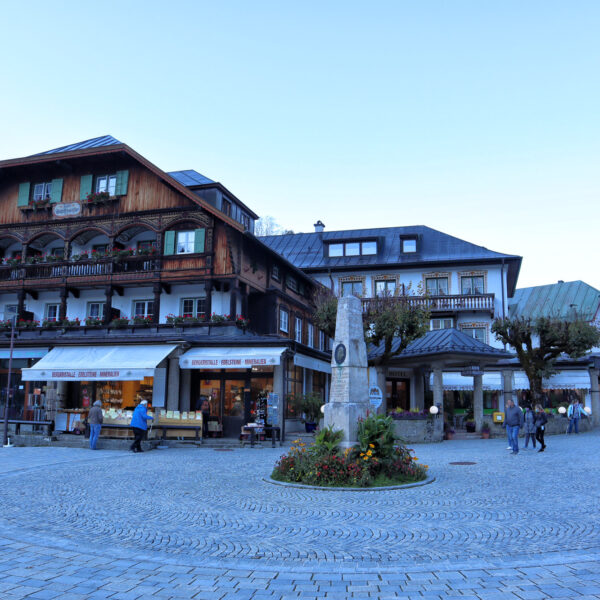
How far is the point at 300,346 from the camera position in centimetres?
2538

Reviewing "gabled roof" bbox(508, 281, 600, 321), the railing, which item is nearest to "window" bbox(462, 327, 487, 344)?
the railing

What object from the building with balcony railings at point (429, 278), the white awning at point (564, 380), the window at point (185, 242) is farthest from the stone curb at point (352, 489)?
the white awning at point (564, 380)

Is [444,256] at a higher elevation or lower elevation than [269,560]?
higher

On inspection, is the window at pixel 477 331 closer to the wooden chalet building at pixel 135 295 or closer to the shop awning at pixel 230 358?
the wooden chalet building at pixel 135 295

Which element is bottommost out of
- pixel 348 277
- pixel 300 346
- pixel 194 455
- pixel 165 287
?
pixel 194 455

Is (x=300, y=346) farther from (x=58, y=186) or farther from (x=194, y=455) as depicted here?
(x=58, y=186)

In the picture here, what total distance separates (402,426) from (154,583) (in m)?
17.7

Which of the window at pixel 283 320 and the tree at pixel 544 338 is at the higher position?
the window at pixel 283 320

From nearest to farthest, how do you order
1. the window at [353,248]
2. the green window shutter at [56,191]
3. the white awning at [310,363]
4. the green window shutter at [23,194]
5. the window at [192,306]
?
the white awning at [310,363]
the window at [192,306]
the green window shutter at [56,191]
the green window shutter at [23,194]
the window at [353,248]

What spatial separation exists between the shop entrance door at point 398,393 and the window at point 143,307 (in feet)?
49.5

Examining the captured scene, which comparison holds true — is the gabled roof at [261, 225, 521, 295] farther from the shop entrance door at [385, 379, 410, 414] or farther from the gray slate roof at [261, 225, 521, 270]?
the shop entrance door at [385, 379, 410, 414]

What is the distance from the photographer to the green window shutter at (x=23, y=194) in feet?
95.6

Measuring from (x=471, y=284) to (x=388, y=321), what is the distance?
613 inches

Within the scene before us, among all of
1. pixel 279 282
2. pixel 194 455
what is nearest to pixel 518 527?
pixel 194 455
